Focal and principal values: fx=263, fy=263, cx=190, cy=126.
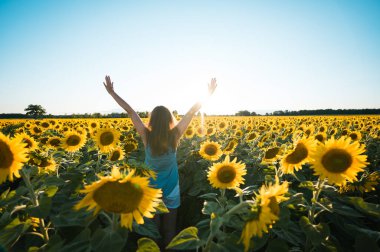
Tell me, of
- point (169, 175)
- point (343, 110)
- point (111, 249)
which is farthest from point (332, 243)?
point (343, 110)

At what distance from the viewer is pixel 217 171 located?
129 inches

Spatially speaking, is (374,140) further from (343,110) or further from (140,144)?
(343,110)

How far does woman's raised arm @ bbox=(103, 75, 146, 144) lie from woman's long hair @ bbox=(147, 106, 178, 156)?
5.9 inches

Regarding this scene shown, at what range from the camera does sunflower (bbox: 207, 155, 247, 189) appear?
124 inches

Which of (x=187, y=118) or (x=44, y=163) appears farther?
(x=187, y=118)

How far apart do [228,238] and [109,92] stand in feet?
10.3

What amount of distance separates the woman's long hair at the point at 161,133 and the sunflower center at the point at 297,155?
1703mm

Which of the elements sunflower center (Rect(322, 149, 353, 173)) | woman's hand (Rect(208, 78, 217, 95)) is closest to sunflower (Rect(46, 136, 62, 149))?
woman's hand (Rect(208, 78, 217, 95))

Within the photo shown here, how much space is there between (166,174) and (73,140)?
256 cm

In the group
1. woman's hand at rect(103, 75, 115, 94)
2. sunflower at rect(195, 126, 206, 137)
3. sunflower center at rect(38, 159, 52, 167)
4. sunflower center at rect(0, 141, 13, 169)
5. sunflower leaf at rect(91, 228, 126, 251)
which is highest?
woman's hand at rect(103, 75, 115, 94)

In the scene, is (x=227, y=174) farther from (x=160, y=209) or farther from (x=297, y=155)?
(x=160, y=209)

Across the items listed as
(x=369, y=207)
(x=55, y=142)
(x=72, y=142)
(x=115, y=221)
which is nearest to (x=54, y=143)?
(x=55, y=142)

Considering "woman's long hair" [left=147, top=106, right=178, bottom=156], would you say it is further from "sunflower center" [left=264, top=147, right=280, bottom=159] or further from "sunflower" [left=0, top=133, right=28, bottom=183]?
"sunflower" [left=0, top=133, right=28, bottom=183]

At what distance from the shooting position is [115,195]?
1.58 metres
